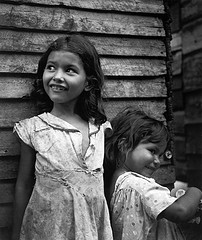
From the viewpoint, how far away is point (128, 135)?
3078mm

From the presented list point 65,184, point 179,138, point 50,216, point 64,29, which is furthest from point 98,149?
point 179,138

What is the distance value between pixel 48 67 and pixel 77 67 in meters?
0.19

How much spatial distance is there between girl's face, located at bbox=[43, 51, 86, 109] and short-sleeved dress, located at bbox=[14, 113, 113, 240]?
160 mm

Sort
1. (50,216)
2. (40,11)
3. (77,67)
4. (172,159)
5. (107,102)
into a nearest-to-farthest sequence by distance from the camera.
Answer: (50,216) < (77,67) < (40,11) < (107,102) < (172,159)

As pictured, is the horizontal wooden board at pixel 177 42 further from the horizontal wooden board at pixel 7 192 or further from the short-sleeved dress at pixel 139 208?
the horizontal wooden board at pixel 7 192

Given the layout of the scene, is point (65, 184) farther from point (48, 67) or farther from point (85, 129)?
point (48, 67)

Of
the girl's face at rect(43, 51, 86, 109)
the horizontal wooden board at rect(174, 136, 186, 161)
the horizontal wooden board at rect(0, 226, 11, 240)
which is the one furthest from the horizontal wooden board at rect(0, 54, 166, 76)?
the horizontal wooden board at rect(174, 136, 186, 161)

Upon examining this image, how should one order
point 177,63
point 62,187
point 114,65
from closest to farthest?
point 62,187, point 114,65, point 177,63

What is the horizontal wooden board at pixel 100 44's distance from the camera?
3082 millimetres

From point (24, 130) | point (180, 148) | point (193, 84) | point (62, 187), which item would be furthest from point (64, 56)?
point (180, 148)

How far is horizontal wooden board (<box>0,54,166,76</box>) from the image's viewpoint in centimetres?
306

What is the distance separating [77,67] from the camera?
2898 millimetres

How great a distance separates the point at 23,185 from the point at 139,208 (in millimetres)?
737

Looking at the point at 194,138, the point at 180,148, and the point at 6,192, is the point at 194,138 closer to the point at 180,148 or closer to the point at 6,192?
the point at 180,148
